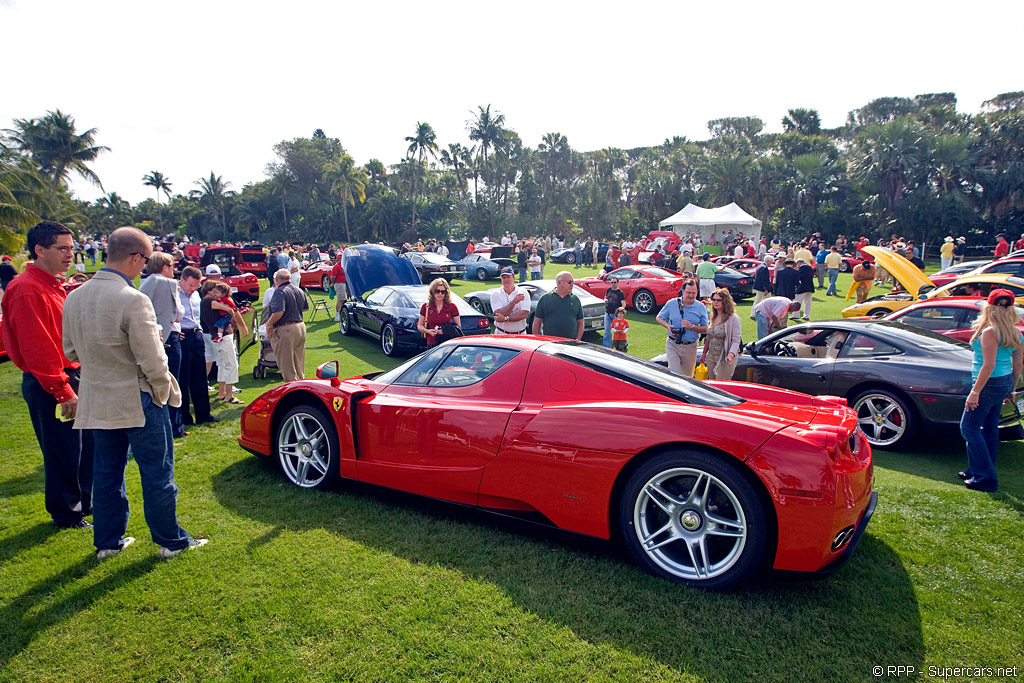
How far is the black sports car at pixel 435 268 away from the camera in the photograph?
24014 mm

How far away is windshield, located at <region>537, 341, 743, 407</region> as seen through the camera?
348cm

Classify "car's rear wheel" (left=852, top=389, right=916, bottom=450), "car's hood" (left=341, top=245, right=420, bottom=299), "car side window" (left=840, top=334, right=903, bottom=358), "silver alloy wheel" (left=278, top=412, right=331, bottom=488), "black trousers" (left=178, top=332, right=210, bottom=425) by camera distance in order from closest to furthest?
"silver alloy wheel" (left=278, top=412, right=331, bottom=488), "car's rear wheel" (left=852, top=389, right=916, bottom=450), "car side window" (left=840, top=334, right=903, bottom=358), "black trousers" (left=178, top=332, right=210, bottom=425), "car's hood" (left=341, top=245, right=420, bottom=299)

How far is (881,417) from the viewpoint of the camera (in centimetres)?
599

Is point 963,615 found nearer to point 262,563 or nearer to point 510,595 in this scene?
point 510,595

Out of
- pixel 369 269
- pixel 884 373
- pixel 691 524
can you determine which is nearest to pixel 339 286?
pixel 369 269

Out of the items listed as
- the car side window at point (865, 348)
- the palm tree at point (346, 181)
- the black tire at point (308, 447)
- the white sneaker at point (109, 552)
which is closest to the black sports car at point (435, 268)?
the car side window at point (865, 348)

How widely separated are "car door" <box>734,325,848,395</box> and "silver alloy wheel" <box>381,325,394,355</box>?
20.7 ft

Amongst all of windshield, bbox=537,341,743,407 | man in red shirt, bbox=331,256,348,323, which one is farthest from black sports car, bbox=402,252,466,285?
windshield, bbox=537,341,743,407

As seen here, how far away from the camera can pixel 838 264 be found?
736 inches

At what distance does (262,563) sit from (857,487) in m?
3.31

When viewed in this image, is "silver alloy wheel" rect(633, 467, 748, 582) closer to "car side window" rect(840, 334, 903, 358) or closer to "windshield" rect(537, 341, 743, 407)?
"windshield" rect(537, 341, 743, 407)

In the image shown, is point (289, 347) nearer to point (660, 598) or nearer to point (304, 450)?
point (304, 450)

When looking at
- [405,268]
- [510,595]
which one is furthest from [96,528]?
[405,268]

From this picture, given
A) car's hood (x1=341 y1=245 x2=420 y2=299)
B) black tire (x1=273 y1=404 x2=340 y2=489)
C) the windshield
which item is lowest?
black tire (x1=273 y1=404 x2=340 y2=489)
